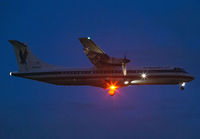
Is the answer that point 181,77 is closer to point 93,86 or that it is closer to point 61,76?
point 93,86

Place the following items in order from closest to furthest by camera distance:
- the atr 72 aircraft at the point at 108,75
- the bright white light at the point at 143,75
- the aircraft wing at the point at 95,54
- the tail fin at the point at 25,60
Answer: the aircraft wing at the point at 95,54 → the bright white light at the point at 143,75 → the atr 72 aircraft at the point at 108,75 → the tail fin at the point at 25,60

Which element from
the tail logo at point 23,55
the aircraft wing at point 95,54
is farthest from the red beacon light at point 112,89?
the tail logo at point 23,55

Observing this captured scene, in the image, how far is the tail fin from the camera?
133ft

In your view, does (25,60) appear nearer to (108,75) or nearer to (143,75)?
(108,75)

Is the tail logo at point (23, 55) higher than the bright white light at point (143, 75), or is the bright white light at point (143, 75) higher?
the tail logo at point (23, 55)

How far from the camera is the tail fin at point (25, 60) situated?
133 feet

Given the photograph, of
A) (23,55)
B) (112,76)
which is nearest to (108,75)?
(112,76)

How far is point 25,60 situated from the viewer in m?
41.1

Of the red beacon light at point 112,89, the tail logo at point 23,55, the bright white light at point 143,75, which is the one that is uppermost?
the tail logo at point 23,55

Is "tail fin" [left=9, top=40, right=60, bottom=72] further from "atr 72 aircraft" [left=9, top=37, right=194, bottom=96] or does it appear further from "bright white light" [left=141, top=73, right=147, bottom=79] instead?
"bright white light" [left=141, top=73, right=147, bottom=79]

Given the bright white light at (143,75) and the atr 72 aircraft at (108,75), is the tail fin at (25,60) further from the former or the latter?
the bright white light at (143,75)

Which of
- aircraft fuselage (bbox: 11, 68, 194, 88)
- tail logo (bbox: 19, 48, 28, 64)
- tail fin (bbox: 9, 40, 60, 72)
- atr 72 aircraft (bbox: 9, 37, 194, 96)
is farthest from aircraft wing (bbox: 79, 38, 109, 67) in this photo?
tail logo (bbox: 19, 48, 28, 64)

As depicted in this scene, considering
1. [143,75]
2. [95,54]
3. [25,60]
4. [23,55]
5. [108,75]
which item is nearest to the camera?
[95,54]

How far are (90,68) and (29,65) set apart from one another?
26.8 ft
